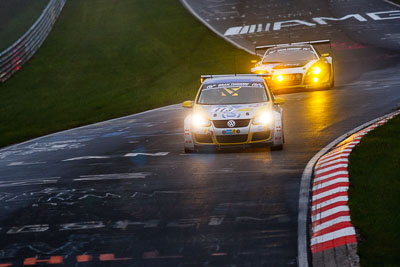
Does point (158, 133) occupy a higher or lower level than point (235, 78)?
lower

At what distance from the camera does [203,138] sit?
16359 millimetres

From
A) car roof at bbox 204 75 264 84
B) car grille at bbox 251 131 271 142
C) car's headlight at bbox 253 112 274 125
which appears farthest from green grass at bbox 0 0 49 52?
car grille at bbox 251 131 271 142

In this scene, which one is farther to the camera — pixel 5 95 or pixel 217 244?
pixel 5 95

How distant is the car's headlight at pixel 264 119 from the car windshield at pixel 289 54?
11.1 meters

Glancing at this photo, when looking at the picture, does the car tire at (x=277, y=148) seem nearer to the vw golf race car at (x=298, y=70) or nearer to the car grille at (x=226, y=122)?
the car grille at (x=226, y=122)

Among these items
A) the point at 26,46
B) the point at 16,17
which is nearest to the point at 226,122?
the point at 26,46

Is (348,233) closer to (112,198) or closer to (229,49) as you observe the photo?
(112,198)

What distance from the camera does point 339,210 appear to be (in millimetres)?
10727

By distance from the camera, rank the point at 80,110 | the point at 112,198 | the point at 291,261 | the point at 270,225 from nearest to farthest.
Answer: the point at 291,261 → the point at 270,225 → the point at 112,198 → the point at 80,110

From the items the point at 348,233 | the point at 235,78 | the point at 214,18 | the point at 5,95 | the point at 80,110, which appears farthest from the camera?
the point at 214,18

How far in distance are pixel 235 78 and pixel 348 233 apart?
8.88 m

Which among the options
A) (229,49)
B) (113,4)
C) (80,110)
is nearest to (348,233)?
(80,110)

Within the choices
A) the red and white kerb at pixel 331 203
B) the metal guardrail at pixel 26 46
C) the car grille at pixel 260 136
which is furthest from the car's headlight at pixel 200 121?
the metal guardrail at pixel 26 46

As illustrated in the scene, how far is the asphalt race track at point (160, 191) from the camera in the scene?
9.50 metres
